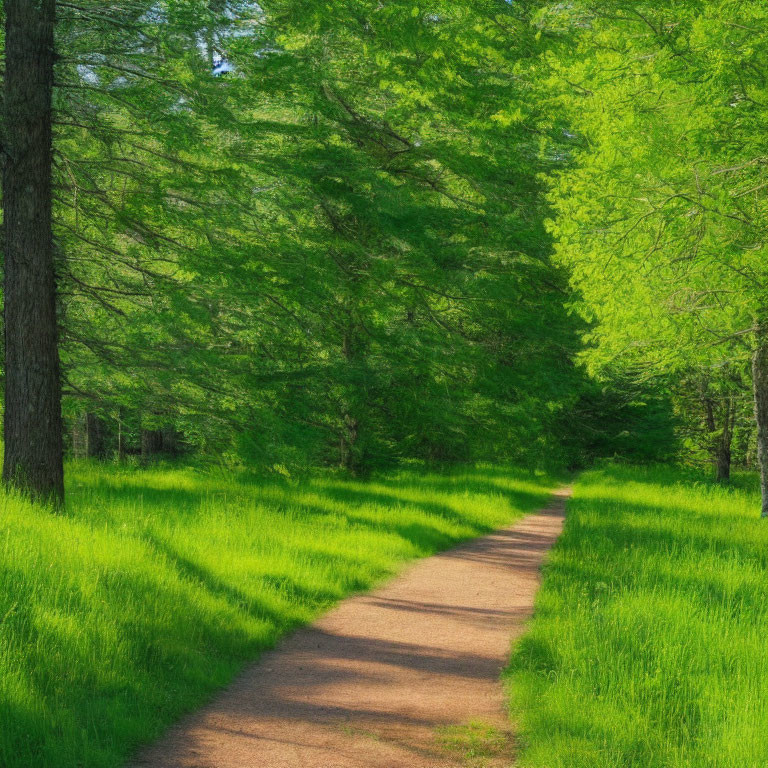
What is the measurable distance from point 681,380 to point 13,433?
54.2ft

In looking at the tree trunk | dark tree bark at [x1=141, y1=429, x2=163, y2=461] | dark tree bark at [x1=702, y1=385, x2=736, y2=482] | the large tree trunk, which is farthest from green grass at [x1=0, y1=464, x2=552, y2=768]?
dark tree bark at [x1=702, y1=385, x2=736, y2=482]

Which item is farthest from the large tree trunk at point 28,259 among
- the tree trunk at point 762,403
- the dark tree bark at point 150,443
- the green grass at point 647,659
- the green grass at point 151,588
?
the tree trunk at point 762,403

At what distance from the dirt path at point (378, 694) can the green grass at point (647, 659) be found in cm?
32

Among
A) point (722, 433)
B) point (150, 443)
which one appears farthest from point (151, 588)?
point (722, 433)

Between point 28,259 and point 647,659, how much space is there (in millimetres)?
7628

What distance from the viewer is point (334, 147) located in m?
15.3

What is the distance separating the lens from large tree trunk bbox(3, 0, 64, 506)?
9422 mm

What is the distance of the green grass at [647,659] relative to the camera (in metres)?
4.60

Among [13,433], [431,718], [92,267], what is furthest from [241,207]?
[431,718]

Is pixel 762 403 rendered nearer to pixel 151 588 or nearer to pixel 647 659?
pixel 647 659

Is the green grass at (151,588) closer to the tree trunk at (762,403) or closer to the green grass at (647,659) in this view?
the green grass at (647,659)

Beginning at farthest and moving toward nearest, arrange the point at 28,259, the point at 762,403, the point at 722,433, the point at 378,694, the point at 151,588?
the point at 722,433 → the point at 762,403 → the point at 28,259 → the point at 151,588 → the point at 378,694

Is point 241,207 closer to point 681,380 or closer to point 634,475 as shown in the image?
point 681,380

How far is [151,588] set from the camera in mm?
6930
